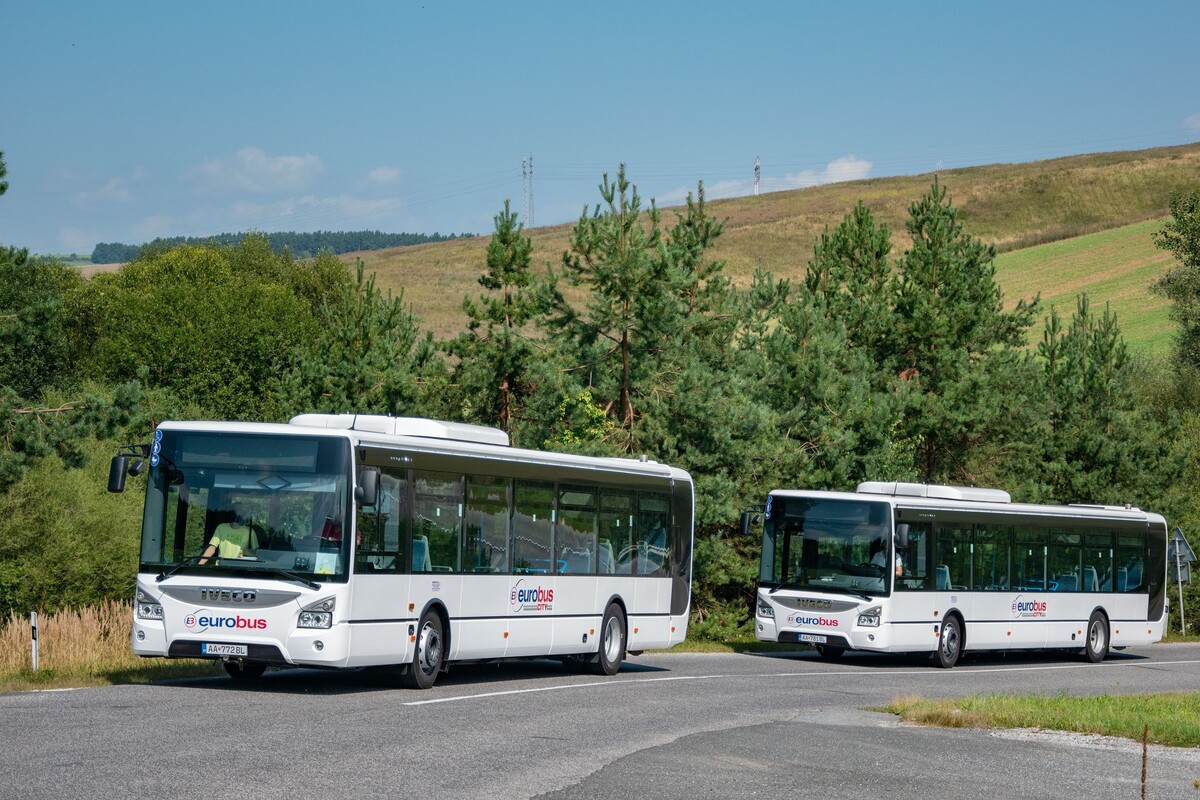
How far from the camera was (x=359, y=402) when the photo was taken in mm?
40219

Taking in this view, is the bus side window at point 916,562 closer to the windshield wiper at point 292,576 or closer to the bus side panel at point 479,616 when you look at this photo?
the bus side panel at point 479,616

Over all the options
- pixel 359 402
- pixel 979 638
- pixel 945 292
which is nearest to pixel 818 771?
pixel 979 638

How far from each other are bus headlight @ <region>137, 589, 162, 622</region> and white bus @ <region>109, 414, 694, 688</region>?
0.7 inches

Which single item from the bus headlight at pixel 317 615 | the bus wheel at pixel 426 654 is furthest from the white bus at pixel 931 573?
the bus headlight at pixel 317 615

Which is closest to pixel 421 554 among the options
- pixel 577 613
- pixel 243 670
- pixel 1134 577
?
pixel 243 670

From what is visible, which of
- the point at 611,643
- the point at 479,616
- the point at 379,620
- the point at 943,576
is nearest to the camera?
the point at 379,620

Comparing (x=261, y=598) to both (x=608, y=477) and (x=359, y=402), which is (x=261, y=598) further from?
(x=359, y=402)

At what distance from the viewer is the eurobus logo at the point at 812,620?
26594mm

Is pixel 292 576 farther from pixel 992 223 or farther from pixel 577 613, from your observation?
pixel 992 223

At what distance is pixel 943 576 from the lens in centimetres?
2808

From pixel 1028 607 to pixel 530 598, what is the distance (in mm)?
14490

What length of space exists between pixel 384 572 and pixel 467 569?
1.90 meters

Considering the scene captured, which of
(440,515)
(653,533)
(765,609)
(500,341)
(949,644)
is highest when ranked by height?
(500,341)

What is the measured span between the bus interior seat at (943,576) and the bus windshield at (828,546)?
175 cm
